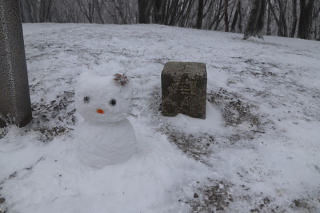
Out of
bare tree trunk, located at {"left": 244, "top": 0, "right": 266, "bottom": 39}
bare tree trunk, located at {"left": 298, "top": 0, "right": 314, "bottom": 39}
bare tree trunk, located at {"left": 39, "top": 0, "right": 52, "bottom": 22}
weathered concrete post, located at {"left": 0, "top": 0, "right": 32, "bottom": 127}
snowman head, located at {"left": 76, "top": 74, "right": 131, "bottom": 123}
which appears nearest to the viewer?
snowman head, located at {"left": 76, "top": 74, "right": 131, "bottom": 123}

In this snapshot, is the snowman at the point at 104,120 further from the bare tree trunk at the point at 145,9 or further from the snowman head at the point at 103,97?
the bare tree trunk at the point at 145,9

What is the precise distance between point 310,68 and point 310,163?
2.89 m

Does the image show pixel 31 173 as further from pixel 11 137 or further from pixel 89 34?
pixel 89 34

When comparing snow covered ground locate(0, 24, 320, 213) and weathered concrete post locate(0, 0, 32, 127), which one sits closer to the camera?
snow covered ground locate(0, 24, 320, 213)

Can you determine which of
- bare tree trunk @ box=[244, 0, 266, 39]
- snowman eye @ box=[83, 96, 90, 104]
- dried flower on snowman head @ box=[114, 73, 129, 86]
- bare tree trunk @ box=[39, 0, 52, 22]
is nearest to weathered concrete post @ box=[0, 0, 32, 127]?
snowman eye @ box=[83, 96, 90, 104]

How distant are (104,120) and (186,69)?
1.31m

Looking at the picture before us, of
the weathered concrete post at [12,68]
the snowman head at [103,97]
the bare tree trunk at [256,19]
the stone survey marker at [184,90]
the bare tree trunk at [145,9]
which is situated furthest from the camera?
the bare tree trunk at [145,9]

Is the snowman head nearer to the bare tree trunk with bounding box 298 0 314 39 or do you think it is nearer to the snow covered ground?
the snow covered ground

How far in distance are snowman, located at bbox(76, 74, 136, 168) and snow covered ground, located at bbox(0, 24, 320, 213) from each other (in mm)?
121

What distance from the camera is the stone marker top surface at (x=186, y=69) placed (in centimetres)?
284

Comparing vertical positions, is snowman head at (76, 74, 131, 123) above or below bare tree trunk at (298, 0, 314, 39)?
below

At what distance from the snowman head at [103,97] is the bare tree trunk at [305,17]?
28.4ft

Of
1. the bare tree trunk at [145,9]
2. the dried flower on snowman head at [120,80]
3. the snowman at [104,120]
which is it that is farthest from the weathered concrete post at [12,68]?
the bare tree trunk at [145,9]

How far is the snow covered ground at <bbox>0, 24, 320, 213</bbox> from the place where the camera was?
1910mm
